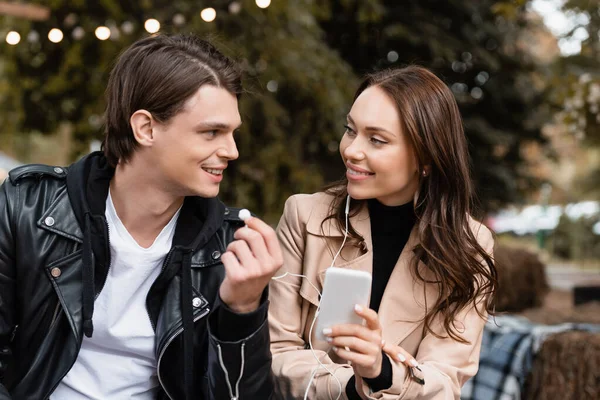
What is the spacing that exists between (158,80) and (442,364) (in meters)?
1.33

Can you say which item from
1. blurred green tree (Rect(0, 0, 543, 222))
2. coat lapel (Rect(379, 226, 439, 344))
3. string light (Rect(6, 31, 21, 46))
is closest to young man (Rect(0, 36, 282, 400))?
coat lapel (Rect(379, 226, 439, 344))

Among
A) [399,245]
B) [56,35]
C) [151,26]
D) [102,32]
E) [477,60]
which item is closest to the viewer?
[399,245]

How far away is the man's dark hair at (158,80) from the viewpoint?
8.04 ft

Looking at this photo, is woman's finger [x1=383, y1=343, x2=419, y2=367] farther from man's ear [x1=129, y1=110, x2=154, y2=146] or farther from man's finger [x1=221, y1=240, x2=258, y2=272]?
man's ear [x1=129, y1=110, x2=154, y2=146]

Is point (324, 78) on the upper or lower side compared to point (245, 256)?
upper

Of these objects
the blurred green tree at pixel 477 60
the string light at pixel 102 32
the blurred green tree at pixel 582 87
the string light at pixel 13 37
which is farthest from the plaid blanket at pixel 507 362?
the blurred green tree at pixel 477 60

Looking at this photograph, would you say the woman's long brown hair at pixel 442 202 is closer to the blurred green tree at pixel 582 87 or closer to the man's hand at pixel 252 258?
the man's hand at pixel 252 258

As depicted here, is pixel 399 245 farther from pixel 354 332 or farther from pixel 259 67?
pixel 259 67

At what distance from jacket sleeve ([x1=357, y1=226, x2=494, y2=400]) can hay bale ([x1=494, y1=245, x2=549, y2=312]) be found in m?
4.40

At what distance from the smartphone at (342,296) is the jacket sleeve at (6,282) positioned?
1.01 m

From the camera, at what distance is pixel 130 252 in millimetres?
2496

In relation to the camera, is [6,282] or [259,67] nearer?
[6,282]

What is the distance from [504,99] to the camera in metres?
10.6

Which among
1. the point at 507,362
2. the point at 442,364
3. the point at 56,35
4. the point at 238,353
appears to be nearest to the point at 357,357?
the point at 238,353
